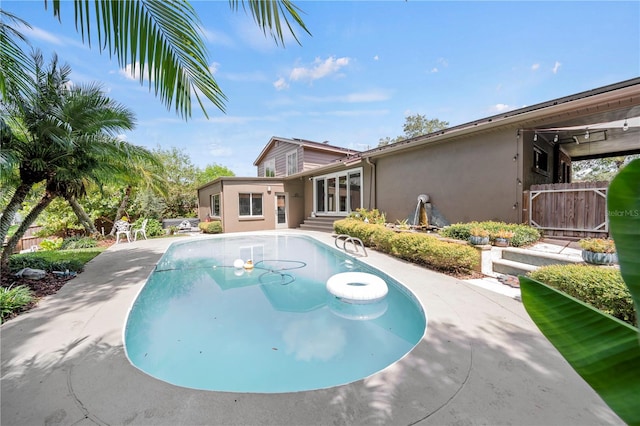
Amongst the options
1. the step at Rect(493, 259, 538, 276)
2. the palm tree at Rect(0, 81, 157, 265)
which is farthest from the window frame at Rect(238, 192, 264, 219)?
the step at Rect(493, 259, 538, 276)

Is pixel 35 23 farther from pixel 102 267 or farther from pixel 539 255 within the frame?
pixel 539 255

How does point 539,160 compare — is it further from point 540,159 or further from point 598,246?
A: point 598,246

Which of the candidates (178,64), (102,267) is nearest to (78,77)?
(102,267)

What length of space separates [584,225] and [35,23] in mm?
10147

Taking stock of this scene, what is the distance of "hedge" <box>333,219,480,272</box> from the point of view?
609cm

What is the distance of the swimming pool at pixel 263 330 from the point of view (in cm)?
334

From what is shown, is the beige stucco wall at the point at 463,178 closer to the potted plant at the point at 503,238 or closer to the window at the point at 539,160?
the window at the point at 539,160

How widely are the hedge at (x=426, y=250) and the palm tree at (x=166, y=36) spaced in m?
5.97

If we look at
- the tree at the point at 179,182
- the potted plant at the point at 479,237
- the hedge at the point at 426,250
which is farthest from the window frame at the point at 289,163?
the potted plant at the point at 479,237

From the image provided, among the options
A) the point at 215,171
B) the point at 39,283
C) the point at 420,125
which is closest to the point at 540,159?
the point at 39,283

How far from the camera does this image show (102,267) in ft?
24.3

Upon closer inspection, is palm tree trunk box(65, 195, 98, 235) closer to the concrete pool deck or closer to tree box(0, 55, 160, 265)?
tree box(0, 55, 160, 265)

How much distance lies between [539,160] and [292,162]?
14.5m

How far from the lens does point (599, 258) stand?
14.4 ft
